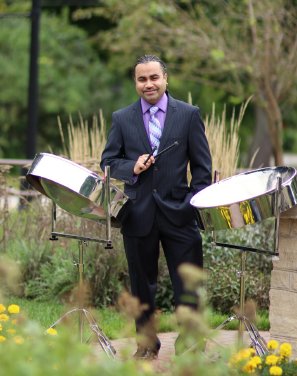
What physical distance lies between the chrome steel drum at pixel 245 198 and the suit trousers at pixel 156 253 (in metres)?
0.25

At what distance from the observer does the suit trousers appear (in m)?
5.41

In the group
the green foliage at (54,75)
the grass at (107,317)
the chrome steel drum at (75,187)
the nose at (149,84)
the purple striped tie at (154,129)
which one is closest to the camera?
the chrome steel drum at (75,187)

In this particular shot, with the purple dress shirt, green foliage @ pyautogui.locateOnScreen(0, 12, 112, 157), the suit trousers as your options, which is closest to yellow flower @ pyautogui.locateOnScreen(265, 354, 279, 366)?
the suit trousers

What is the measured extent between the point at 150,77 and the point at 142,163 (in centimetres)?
42

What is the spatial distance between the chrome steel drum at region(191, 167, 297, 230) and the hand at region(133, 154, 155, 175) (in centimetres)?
27

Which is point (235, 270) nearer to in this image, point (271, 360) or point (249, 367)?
point (271, 360)

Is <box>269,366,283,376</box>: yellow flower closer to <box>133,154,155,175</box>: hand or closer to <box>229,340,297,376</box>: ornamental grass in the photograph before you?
<box>229,340,297,376</box>: ornamental grass

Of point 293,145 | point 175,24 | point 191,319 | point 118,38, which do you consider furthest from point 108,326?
point 293,145

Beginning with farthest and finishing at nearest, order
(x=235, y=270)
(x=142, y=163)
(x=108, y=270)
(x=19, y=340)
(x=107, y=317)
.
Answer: (x=108, y=270) → (x=235, y=270) → (x=107, y=317) → (x=142, y=163) → (x=19, y=340)

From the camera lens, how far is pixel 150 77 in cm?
536

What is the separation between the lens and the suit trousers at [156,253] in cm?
541

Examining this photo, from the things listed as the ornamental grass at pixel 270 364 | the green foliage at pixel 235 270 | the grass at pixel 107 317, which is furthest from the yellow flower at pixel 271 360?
the green foliage at pixel 235 270

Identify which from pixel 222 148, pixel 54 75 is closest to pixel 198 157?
pixel 222 148

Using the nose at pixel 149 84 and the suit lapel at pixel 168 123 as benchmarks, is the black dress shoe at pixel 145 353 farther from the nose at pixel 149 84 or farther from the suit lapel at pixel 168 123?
the nose at pixel 149 84
